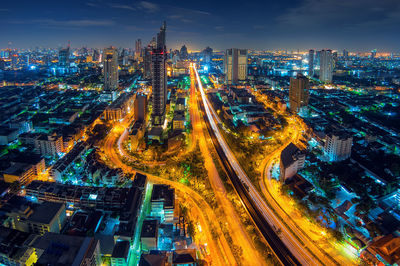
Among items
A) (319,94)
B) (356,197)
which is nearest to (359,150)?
(356,197)

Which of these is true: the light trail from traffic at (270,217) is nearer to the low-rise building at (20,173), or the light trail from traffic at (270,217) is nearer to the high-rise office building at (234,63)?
the low-rise building at (20,173)

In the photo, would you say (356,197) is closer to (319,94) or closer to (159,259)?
(159,259)

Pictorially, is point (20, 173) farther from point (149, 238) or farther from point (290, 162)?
point (290, 162)

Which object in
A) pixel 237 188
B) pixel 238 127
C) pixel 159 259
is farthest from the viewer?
pixel 238 127

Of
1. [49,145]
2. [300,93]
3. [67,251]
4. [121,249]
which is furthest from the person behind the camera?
[300,93]

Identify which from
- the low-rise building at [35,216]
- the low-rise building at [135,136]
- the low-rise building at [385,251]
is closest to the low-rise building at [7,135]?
the low-rise building at [135,136]

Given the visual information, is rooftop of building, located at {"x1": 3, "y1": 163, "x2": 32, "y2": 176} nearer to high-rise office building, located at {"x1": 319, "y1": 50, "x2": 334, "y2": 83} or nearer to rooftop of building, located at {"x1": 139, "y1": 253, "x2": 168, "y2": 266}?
rooftop of building, located at {"x1": 139, "y1": 253, "x2": 168, "y2": 266}

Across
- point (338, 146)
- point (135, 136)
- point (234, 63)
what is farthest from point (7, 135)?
point (234, 63)
